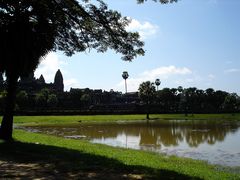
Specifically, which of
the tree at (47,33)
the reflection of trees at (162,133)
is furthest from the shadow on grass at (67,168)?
the reflection of trees at (162,133)

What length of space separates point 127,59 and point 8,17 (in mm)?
8412

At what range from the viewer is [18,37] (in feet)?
76.7

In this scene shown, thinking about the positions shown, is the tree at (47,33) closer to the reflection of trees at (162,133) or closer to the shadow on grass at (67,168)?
the shadow on grass at (67,168)

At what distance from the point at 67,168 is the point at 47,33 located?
11.2 meters

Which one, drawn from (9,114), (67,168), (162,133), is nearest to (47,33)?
(9,114)

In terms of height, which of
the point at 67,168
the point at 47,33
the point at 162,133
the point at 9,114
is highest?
the point at 47,33

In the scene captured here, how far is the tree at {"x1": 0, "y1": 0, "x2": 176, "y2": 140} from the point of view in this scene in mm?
18297

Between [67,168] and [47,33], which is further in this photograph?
[47,33]

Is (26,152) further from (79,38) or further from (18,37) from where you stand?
(18,37)

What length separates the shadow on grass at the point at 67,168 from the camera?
38.8 feet

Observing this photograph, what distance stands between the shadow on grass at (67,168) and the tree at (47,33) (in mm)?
5869

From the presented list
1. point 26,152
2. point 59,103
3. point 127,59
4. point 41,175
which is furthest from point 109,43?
point 59,103

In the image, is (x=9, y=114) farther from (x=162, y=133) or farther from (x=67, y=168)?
(x=162, y=133)

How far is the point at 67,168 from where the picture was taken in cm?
1318
